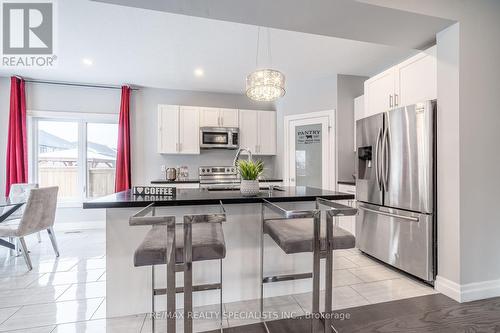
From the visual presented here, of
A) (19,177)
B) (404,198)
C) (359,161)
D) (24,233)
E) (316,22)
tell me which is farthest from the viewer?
(19,177)

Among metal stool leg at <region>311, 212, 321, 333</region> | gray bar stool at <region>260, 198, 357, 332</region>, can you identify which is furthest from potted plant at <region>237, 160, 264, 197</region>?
metal stool leg at <region>311, 212, 321, 333</region>

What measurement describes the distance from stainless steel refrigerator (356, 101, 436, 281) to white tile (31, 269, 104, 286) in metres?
3.18

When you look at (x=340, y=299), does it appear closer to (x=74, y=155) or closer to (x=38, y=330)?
(x=38, y=330)

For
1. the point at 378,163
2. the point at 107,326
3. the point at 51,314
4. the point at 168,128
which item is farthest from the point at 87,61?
the point at 378,163

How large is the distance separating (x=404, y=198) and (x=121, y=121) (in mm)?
4631

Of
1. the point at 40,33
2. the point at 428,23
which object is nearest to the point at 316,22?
the point at 428,23

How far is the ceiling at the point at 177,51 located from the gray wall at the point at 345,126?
0.75ft

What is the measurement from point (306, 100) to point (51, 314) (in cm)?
437

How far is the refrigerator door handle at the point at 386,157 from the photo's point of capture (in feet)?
8.55

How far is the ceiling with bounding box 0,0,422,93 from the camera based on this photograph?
8.35 ft

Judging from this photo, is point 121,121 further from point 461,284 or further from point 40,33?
point 461,284

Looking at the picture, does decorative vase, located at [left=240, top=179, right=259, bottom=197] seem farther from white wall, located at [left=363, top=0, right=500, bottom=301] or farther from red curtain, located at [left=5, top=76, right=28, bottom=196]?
red curtain, located at [left=5, top=76, right=28, bottom=196]

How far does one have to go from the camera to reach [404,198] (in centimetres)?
244

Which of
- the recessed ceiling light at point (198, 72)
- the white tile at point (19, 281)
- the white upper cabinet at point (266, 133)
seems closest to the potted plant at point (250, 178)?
the white tile at point (19, 281)
